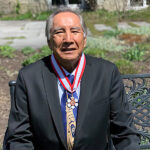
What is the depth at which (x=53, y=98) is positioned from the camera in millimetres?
1738

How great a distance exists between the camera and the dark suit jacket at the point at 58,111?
68.2 inches

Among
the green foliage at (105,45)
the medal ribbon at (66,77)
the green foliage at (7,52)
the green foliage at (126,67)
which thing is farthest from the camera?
the green foliage at (105,45)

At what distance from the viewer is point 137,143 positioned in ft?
5.96

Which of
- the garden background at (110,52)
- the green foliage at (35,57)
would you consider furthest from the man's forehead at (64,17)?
the green foliage at (35,57)

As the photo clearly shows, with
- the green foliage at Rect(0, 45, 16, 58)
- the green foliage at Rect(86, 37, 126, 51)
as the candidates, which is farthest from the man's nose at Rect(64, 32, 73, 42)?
the green foliage at Rect(86, 37, 126, 51)

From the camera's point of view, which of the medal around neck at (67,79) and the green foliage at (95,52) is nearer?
the medal around neck at (67,79)

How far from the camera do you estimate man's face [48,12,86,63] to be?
65.2 inches

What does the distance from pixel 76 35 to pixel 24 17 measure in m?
12.5

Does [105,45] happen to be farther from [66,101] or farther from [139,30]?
[66,101]

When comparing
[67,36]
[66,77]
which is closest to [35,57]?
[66,77]

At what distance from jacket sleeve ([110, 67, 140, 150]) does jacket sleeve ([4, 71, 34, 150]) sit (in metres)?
0.59

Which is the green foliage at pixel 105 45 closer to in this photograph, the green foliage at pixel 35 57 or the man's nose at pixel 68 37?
the green foliage at pixel 35 57

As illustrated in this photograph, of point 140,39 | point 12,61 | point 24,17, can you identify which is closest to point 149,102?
point 12,61

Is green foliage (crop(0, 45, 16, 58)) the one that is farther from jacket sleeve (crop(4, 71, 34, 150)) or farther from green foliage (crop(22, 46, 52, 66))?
jacket sleeve (crop(4, 71, 34, 150))
